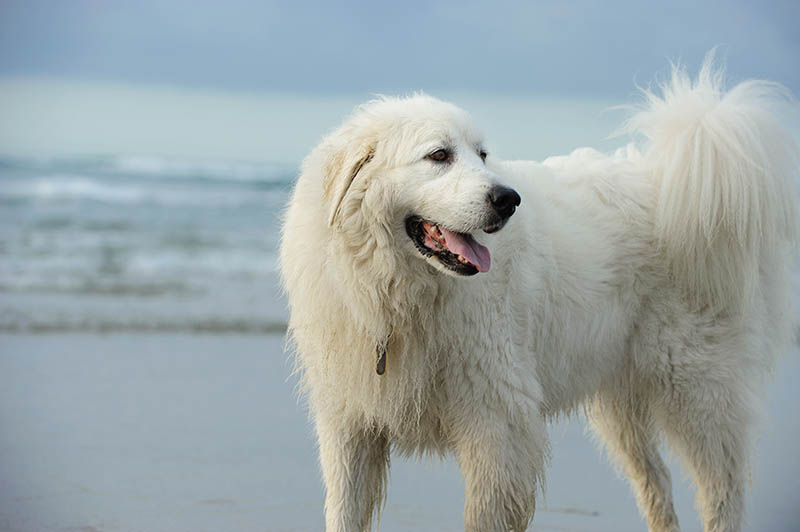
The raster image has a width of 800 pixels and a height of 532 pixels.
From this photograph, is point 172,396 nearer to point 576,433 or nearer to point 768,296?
point 576,433

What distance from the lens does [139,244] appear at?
1323cm

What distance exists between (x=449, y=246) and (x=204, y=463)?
112 inches

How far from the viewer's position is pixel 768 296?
4559 mm

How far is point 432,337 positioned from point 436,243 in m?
0.39

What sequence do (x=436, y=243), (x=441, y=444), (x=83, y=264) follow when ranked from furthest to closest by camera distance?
(x=83, y=264) < (x=441, y=444) < (x=436, y=243)

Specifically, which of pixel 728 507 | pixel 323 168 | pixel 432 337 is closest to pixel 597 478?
pixel 728 507

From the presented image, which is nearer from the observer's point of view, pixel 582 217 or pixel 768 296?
pixel 582 217

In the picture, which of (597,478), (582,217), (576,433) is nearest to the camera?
(582,217)

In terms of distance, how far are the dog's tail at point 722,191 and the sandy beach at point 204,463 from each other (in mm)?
867

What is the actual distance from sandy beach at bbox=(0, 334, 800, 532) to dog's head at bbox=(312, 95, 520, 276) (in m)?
1.16

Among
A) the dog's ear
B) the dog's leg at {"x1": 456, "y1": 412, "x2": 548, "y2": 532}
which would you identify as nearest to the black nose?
the dog's ear

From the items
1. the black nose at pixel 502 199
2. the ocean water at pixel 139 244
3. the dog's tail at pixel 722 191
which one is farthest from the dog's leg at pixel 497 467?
the ocean water at pixel 139 244

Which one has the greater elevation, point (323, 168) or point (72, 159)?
point (323, 168)

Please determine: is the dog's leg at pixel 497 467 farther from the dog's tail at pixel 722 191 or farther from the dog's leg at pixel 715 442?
the dog's tail at pixel 722 191
